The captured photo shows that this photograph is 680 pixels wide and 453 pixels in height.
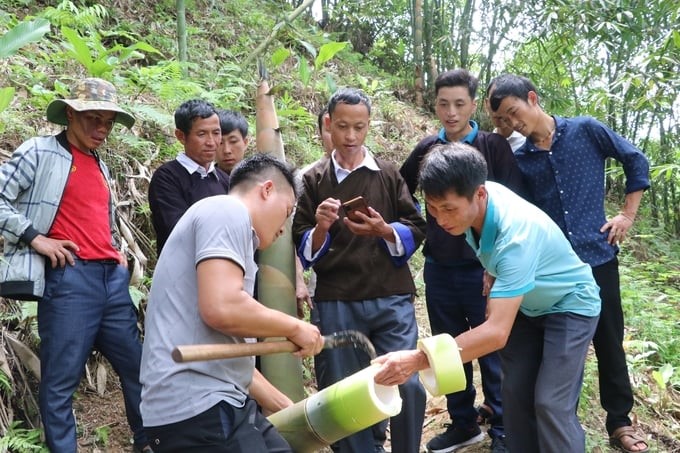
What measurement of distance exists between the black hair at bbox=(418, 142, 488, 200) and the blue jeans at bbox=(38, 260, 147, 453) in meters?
1.91

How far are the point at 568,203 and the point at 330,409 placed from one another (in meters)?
2.10

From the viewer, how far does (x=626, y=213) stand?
12.5 ft

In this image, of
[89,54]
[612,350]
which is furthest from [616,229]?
[89,54]

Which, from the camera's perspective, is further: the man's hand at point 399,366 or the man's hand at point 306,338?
the man's hand at point 399,366

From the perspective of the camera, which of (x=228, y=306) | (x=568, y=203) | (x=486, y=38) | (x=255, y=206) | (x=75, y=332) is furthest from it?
(x=486, y=38)

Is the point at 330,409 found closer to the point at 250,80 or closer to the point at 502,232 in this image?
the point at 502,232

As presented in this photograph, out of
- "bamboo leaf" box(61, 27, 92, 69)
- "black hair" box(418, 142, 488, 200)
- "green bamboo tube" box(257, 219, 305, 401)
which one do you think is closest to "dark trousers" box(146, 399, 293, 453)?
"black hair" box(418, 142, 488, 200)

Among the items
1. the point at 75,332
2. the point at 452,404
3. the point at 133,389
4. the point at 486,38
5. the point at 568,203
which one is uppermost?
the point at 486,38

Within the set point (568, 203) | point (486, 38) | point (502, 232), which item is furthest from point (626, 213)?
point (486, 38)

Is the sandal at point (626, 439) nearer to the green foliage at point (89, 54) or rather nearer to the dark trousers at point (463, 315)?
the dark trousers at point (463, 315)

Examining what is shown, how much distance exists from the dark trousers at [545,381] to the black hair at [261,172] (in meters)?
1.43

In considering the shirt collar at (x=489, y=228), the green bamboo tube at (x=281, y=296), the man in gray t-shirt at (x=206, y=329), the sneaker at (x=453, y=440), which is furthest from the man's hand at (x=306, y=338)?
the sneaker at (x=453, y=440)

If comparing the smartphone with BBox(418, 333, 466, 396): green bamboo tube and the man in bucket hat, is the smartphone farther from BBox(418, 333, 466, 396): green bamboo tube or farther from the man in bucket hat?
the man in bucket hat

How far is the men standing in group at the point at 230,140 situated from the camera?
14.2ft
